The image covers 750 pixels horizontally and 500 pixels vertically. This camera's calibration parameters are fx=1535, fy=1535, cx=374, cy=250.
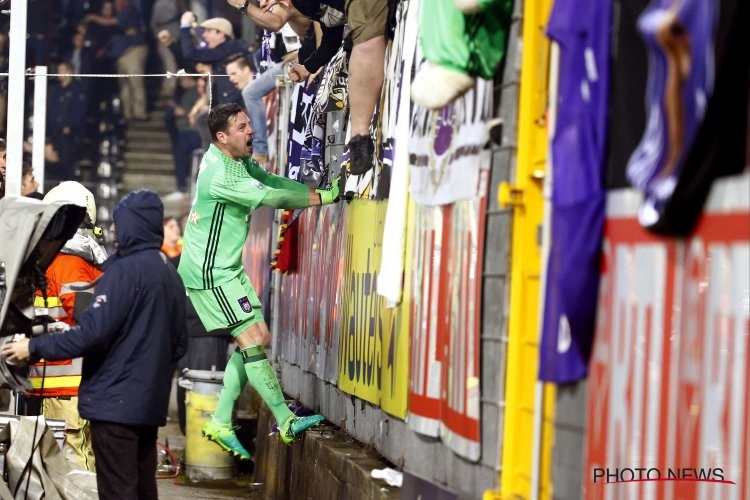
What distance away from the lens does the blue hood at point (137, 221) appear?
779 centimetres

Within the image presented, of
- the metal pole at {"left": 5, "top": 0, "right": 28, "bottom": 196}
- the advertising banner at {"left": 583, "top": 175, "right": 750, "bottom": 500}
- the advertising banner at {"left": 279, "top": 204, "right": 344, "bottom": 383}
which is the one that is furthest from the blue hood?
the metal pole at {"left": 5, "top": 0, "right": 28, "bottom": 196}

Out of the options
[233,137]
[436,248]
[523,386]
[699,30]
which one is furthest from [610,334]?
[233,137]

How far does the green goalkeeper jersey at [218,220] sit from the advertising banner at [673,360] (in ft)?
17.1

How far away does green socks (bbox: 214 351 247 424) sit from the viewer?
10.5 meters

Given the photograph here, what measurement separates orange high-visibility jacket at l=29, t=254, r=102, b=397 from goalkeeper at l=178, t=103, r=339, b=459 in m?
0.87

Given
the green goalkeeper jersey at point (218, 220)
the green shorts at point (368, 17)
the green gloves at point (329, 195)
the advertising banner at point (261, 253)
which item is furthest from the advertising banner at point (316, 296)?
the advertising banner at point (261, 253)

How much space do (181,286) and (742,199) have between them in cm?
445

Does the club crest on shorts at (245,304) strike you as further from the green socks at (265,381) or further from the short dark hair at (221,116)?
the short dark hair at (221,116)

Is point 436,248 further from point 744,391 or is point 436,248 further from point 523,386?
point 744,391

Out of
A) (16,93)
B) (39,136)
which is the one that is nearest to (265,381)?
(16,93)

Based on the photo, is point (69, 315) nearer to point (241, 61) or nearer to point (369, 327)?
point (369, 327)

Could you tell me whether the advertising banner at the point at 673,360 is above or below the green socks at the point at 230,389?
above

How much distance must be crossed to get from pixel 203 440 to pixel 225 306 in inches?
118

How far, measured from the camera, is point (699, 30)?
4.12 m
